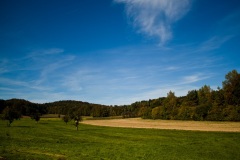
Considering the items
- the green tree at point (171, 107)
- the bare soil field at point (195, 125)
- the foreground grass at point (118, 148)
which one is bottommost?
the foreground grass at point (118, 148)

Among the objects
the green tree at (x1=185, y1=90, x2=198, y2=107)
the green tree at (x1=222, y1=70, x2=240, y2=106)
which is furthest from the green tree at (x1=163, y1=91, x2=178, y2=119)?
the green tree at (x1=222, y1=70, x2=240, y2=106)

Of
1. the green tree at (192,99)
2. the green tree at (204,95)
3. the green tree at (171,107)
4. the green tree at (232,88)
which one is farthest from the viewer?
the green tree at (171,107)

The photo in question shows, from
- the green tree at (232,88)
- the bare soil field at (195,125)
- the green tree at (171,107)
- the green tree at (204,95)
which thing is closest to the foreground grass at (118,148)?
the bare soil field at (195,125)

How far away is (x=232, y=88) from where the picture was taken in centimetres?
11506

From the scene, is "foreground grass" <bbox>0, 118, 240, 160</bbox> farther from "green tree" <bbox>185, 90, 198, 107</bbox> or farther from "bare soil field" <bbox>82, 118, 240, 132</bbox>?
"green tree" <bbox>185, 90, 198, 107</bbox>

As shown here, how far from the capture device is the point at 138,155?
30328mm

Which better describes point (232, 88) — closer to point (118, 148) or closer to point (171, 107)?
point (171, 107)

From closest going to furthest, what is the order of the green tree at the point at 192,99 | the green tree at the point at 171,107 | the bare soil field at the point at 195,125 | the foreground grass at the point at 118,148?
the foreground grass at the point at 118,148
the bare soil field at the point at 195,125
the green tree at the point at 192,99
the green tree at the point at 171,107

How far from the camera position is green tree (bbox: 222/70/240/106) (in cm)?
11231

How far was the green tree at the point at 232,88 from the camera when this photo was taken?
11231 cm

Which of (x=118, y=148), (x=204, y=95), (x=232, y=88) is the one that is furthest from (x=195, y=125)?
(x=118, y=148)

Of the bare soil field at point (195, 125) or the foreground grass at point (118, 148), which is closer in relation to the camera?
the foreground grass at point (118, 148)

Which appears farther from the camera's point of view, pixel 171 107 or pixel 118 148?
pixel 171 107

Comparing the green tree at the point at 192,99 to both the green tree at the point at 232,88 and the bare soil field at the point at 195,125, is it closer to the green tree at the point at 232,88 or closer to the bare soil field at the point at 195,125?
the green tree at the point at 232,88
